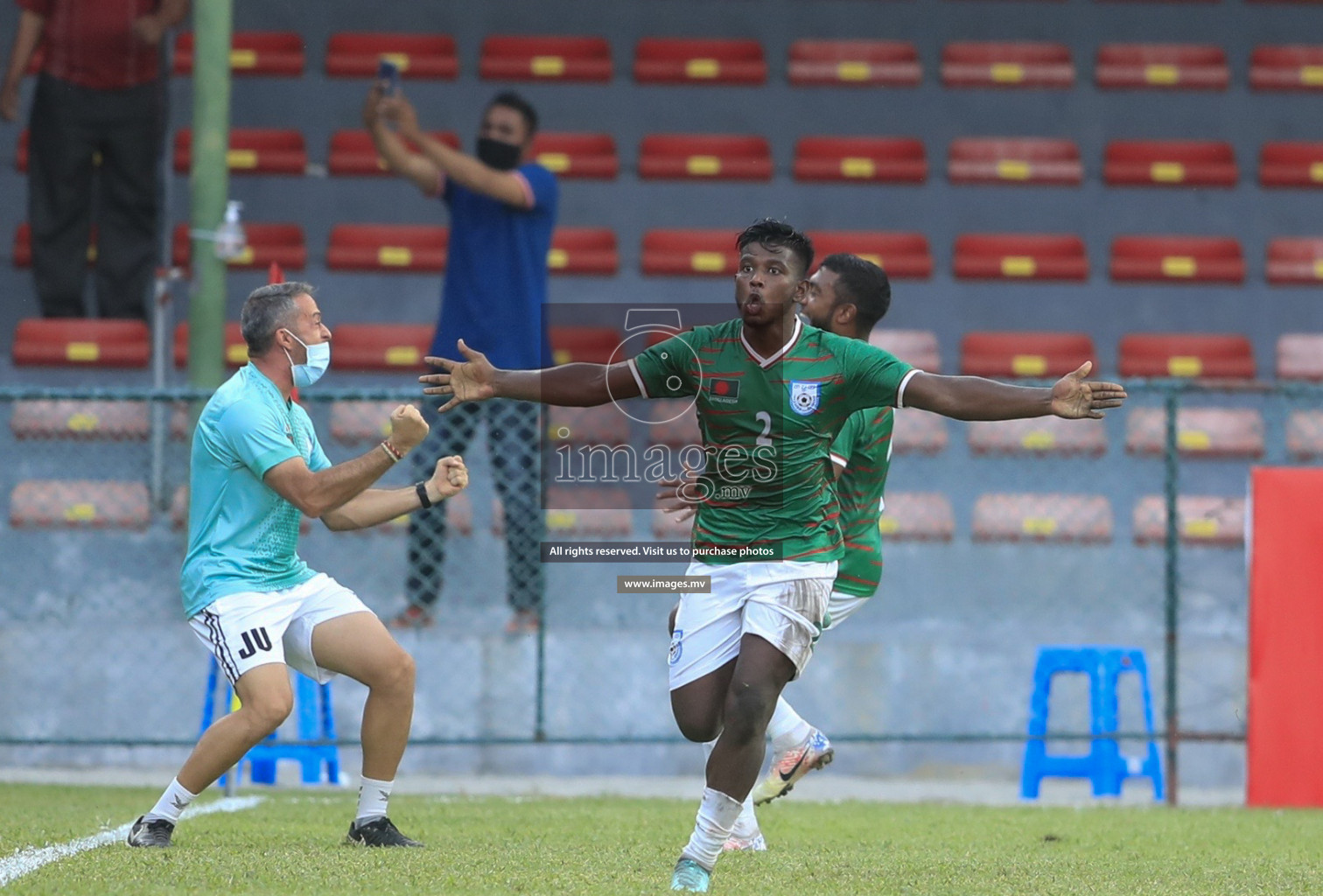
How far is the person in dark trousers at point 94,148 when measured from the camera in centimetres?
1099

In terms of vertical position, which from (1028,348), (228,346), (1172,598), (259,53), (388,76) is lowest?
(1172,598)

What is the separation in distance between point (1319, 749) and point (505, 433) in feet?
13.2

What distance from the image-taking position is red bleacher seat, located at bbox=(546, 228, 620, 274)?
1178 cm

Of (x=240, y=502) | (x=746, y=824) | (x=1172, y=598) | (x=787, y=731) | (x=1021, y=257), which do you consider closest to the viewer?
(x=240, y=502)

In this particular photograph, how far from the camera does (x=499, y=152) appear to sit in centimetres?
942

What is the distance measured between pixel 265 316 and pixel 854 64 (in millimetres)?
8181

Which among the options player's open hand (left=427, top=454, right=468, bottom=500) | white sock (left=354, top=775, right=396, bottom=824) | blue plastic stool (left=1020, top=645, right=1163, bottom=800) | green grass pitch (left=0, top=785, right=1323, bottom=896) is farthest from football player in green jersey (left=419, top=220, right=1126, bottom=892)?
blue plastic stool (left=1020, top=645, right=1163, bottom=800)

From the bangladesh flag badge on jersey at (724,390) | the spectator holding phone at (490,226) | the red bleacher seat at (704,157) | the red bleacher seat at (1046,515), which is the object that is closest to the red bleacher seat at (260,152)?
the red bleacher seat at (704,157)

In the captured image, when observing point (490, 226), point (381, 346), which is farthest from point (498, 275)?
point (381, 346)

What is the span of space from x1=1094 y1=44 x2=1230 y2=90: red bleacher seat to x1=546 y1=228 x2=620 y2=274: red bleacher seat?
397cm

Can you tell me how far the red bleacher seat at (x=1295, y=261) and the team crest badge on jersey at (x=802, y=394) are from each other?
27.2 feet

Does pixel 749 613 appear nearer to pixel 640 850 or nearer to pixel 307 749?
pixel 640 850

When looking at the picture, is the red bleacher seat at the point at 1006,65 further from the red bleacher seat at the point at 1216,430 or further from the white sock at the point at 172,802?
the white sock at the point at 172,802

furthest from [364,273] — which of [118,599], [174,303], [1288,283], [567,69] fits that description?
[1288,283]
